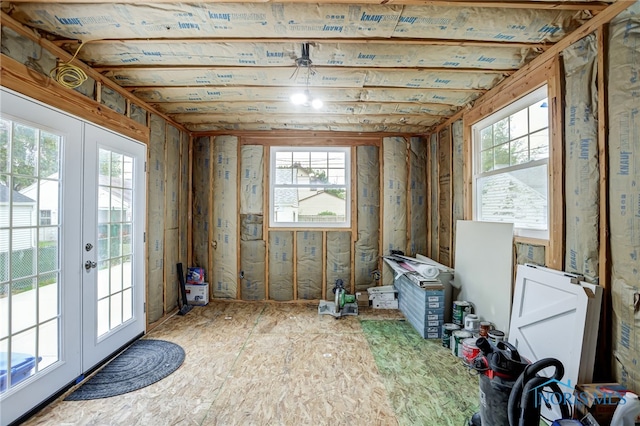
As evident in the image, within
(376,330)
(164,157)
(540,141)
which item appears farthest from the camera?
(164,157)

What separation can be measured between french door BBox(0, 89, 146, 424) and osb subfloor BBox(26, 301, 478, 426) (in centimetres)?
36

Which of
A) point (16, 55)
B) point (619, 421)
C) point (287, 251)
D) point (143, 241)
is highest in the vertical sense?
point (16, 55)

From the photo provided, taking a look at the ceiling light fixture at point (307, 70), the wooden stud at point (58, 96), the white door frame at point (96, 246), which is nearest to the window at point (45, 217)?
the white door frame at point (96, 246)

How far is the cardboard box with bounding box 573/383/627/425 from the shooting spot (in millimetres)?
1574

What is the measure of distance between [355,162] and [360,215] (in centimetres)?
86

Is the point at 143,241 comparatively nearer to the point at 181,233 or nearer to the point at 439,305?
the point at 181,233

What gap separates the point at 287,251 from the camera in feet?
14.8

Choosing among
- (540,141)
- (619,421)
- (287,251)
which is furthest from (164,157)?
(619,421)

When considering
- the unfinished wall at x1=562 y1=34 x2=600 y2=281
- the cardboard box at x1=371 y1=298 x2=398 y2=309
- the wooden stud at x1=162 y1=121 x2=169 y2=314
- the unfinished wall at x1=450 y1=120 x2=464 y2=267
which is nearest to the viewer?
the unfinished wall at x1=562 y1=34 x2=600 y2=281

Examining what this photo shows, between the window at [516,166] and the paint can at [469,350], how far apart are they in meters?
1.13

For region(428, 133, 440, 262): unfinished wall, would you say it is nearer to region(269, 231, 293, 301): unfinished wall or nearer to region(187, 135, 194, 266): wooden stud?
region(269, 231, 293, 301): unfinished wall

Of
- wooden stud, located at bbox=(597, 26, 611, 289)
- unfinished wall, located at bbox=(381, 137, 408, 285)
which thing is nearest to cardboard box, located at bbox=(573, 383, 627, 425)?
wooden stud, located at bbox=(597, 26, 611, 289)

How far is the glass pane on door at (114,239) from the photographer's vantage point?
8.75 feet

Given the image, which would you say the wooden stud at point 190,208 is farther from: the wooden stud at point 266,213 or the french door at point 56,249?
the french door at point 56,249
